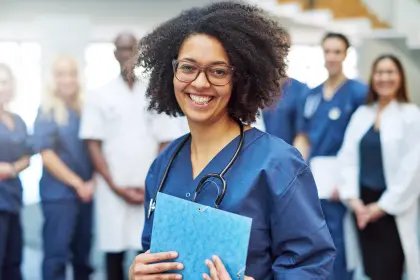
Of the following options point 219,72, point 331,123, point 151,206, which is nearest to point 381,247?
point 331,123

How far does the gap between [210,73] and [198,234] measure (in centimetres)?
30

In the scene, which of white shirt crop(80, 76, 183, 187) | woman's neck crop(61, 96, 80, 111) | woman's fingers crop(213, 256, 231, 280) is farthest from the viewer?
woman's neck crop(61, 96, 80, 111)

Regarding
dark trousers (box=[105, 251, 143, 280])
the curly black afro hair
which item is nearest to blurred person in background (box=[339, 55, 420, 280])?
dark trousers (box=[105, 251, 143, 280])

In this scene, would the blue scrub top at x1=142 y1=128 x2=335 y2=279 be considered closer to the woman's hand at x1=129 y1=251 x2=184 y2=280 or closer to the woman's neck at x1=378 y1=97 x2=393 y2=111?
the woman's hand at x1=129 y1=251 x2=184 y2=280

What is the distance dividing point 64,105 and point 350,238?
149cm

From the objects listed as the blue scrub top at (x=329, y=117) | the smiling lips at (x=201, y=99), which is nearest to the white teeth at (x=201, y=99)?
the smiling lips at (x=201, y=99)

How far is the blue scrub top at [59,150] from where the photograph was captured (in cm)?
321

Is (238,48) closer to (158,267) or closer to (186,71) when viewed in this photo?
(186,71)

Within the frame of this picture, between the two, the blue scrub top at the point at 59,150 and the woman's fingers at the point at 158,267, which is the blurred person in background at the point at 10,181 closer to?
the blue scrub top at the point at 59,150

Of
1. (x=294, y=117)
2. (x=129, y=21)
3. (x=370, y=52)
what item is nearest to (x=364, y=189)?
(x=294, y=117)

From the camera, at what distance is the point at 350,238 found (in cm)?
310

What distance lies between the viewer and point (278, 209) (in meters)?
1.22

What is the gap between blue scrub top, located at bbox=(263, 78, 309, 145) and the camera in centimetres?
323

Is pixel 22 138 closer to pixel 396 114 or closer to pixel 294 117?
pixel 294 117
